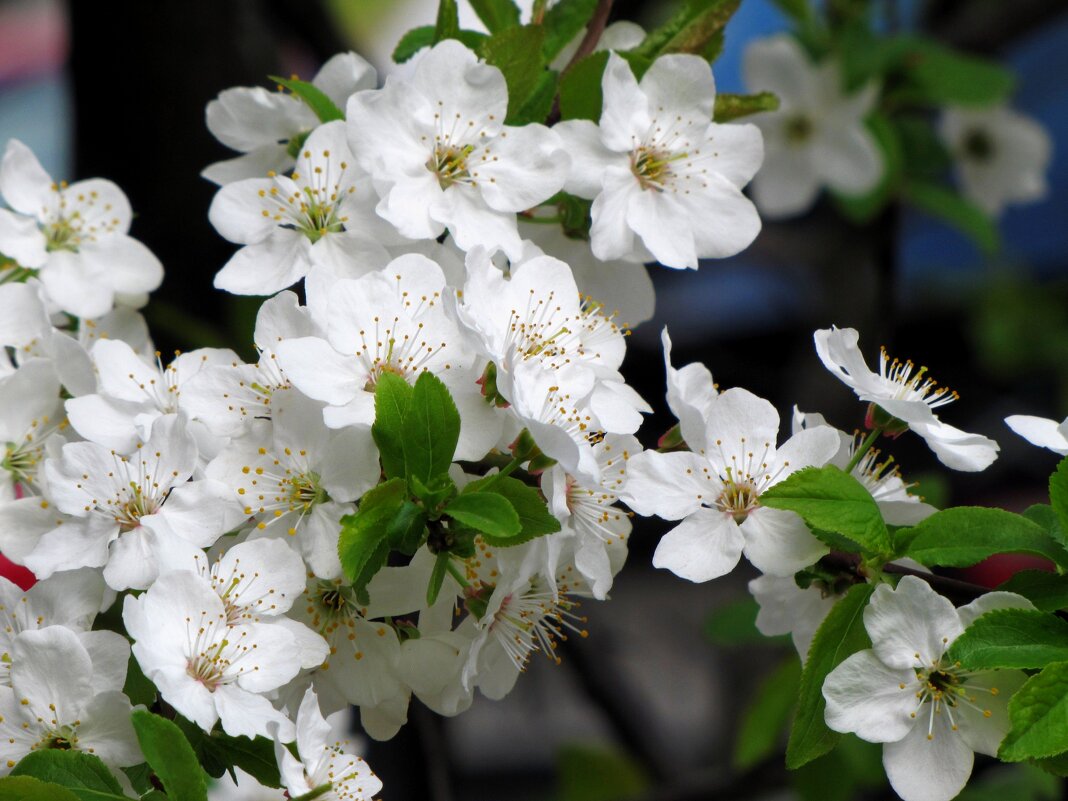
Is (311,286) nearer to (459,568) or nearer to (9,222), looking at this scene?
(459,568)

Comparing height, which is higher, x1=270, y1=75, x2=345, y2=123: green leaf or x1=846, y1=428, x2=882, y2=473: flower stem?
x1=270, y1=75, x2=345, y2=123: green leaf

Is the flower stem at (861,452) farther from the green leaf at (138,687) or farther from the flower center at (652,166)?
the green leaf at (138,687)

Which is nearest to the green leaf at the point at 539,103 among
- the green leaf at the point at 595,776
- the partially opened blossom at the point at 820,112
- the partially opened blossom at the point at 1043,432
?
the partially opened blossom at the point at 1043,432

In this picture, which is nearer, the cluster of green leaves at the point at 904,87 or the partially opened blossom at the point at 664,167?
the partially opened blossom at the point at 664,167

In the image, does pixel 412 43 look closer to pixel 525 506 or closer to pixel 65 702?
pixel 525 506


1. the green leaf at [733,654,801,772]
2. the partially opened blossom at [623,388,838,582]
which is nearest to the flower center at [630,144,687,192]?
the partially opened blossom at [623,388,838,582]

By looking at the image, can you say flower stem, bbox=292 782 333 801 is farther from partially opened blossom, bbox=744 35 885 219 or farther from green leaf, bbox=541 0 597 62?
partially opened blossom, bbox=744 35 885 219
